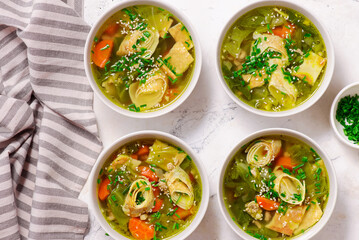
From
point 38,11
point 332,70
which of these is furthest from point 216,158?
point 38,11

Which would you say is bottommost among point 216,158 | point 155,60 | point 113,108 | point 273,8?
point 216,158

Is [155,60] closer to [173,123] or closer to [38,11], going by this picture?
[173,123]

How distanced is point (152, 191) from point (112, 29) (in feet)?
2.89

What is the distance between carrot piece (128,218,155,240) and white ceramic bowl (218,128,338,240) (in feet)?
1.33

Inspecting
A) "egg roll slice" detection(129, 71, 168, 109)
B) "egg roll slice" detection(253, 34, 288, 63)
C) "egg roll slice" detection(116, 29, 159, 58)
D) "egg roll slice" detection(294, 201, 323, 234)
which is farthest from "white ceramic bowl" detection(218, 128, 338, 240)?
"egg roll slice" detection(116, 29, 159, 58)

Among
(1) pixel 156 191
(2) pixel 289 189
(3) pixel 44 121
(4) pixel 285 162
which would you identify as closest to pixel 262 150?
(4) pixel 285 162

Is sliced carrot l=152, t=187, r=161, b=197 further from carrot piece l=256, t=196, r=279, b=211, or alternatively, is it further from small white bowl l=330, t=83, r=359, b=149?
small white bowl l=330, t=83, r=359, b=149

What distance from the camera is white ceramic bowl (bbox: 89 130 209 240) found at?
2732mm

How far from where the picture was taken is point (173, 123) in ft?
9.73

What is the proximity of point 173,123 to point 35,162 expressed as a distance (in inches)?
31.6

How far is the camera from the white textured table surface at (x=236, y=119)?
292 centimetres

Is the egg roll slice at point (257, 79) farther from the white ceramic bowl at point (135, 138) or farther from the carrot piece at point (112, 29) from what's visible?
the carrot piece at point (112, 29)

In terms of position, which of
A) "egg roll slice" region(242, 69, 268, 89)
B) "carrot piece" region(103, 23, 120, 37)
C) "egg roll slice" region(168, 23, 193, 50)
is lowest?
"egg roll slice" region(242, 69, 268, 89)

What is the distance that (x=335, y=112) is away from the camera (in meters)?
2.87
